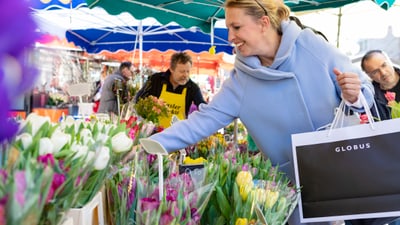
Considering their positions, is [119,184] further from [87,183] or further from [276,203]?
[276,203]

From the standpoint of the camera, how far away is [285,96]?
151cm

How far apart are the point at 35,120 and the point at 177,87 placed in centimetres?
274

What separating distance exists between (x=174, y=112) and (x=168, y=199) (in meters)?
2.45

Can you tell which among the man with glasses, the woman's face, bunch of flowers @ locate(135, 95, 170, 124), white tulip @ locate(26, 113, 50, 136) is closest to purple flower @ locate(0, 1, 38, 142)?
white tulip @ locate(26, 113, 50, 136)

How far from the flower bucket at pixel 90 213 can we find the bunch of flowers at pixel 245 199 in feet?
0.91

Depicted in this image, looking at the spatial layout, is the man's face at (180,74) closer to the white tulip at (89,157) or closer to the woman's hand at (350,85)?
the woman's hand at (350,85)

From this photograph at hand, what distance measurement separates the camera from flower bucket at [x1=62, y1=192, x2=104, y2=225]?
815 millimetres

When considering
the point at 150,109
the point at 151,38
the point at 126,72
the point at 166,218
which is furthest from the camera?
the point at 151,38

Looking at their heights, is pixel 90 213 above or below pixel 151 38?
below

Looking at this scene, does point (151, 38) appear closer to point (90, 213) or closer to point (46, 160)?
point (90, 213)

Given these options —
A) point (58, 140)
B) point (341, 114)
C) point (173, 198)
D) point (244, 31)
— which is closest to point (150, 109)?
point (244, 31)

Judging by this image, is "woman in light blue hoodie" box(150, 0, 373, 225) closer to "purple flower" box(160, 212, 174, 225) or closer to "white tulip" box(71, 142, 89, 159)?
"purple flower" box(160, 212, 174, 225)

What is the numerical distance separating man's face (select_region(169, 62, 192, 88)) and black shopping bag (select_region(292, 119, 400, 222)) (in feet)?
7.31

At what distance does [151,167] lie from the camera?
4.17 feet
